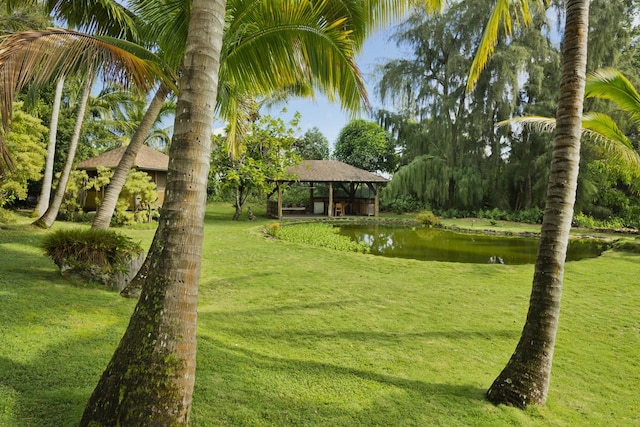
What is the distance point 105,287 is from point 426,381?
171 inches

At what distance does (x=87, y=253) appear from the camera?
5.17 metres

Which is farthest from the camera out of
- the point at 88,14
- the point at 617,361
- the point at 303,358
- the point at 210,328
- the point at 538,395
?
the point at 88,14

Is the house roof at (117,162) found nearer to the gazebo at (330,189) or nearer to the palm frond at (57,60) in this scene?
the gazebo at (330,189)

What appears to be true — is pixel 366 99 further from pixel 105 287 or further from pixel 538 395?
pixel 105 287

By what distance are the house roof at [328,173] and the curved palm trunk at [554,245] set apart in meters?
16.7

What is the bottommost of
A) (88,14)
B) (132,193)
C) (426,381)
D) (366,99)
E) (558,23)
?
(426,381)

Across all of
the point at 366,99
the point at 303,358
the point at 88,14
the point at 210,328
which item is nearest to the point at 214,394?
the point at 303,358

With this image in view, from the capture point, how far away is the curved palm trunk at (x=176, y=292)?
194 centimetres

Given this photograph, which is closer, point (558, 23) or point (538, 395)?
point (538, 395)

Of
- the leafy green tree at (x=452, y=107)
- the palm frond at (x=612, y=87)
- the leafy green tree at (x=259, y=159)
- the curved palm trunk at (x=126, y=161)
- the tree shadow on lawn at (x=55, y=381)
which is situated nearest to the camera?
the tree shadow on lawn at (x=55, y=381)

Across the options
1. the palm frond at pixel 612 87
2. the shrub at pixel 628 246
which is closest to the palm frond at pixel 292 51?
the palm frond at pixel 612 87

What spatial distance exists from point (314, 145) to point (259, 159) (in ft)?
69.3

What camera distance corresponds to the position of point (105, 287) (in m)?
5.07

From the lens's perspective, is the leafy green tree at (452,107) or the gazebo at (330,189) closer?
the gazebo at (330,189)
